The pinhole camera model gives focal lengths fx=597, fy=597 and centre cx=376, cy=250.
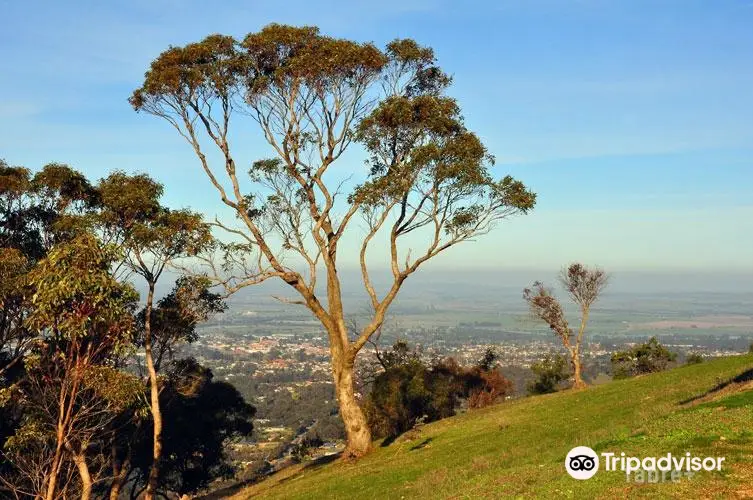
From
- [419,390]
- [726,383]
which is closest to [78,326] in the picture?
[726,383]

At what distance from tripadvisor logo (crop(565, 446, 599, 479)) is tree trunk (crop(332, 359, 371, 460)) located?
13840 mm

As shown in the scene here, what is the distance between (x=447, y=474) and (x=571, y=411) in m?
11.4

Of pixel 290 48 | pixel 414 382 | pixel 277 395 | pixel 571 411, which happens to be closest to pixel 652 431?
pixel 571 411

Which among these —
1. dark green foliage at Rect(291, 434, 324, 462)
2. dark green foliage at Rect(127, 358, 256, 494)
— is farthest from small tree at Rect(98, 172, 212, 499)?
dark green foliage at Rect(291, 434, 324, 462)

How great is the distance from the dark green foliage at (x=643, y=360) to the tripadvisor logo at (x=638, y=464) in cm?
4715

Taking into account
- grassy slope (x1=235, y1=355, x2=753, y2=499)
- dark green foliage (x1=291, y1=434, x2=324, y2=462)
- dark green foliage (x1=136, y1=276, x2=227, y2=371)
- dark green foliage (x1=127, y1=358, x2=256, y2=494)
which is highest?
dark green foliage (x1=136, y1=276, x2=227, y2=371)

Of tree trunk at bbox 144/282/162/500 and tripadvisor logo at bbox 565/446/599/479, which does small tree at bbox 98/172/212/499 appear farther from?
tripadvisor logo at bbox 565/446/599/479

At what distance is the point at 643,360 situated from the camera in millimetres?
57812

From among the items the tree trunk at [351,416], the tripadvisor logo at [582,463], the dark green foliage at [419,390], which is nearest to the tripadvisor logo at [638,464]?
the tripadvisor logo at [582,463]

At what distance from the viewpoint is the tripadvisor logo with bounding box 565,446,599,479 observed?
13.6 metres

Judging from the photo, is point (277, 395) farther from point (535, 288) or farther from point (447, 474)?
point (447, 474)

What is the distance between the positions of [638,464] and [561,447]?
18.7ft

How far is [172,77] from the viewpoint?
3036cm

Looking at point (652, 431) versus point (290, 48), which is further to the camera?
point (290, 48)
